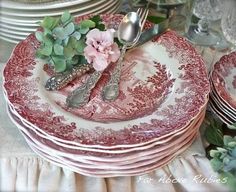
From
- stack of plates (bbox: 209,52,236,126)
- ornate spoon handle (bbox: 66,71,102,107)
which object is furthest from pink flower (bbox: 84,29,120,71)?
stack of plates (bbox: 209,52,236,126)

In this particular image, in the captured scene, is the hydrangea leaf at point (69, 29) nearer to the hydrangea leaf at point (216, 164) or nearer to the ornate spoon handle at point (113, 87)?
the ornate spoon handle at point (113, 87)

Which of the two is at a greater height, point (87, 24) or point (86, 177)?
point (87, 24)

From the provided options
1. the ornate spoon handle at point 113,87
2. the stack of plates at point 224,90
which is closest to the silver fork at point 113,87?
the ornate spoon handle at point 113,87

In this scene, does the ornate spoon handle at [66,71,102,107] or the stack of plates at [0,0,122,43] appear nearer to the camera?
the ornate spoon handle at [66,71,102,107]

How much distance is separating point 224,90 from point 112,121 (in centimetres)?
13

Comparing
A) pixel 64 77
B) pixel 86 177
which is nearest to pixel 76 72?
pixel 64 77

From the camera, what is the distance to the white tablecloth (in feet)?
1.27

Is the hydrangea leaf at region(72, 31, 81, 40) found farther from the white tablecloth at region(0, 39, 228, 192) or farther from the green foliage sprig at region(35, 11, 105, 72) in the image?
the white tablecloth at region(0, 39, 228, 192)

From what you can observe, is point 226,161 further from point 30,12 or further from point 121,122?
point 30,12

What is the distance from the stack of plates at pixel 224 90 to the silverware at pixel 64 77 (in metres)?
0.14

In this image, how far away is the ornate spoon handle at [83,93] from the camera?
0.42 m

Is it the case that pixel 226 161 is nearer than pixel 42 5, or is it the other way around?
pixel 226 161

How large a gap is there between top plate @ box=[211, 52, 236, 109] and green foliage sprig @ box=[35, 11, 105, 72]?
0.49ft

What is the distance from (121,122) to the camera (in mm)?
391
